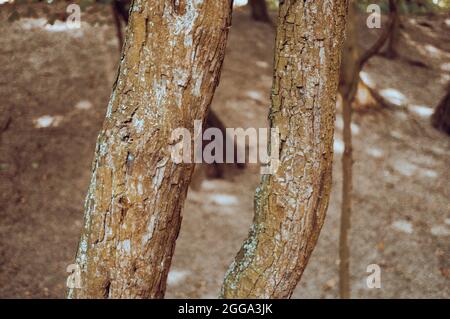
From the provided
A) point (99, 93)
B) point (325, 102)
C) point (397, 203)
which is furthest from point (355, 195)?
point (325, 102)

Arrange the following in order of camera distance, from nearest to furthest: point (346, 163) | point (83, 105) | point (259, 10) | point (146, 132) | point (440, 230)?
point (146, 132) < point (346, 163) < point (440, 230) < point (83, 105) < point (259, 10)

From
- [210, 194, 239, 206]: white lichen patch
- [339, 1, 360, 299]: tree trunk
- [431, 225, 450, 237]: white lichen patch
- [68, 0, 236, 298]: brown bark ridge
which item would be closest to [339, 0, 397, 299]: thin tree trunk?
[339, 1, 360, 299]: tree trunk

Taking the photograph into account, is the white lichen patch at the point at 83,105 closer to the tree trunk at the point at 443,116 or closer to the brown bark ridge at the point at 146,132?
the tree trunk at the point at 443,116

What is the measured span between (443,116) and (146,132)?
17.7 ft

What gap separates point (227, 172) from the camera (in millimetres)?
6117

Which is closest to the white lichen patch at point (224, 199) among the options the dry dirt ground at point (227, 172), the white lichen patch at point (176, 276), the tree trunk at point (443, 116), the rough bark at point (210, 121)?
the dry dirt ground at point (227, 172)

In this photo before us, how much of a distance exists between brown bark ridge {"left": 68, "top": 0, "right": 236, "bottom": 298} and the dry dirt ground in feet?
9.65

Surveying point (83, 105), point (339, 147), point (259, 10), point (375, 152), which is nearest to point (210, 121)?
point (339, 147)

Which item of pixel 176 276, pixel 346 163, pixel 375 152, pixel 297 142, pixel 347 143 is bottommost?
pixel 176 276

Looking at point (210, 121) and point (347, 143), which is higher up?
point (347, 143)

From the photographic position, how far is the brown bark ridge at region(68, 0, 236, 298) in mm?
1796

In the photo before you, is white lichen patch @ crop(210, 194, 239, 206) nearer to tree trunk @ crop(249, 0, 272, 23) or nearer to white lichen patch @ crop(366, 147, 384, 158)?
white lichen patch @ crop(366, 147, 384, 158)

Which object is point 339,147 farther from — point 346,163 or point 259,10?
point 259,10
